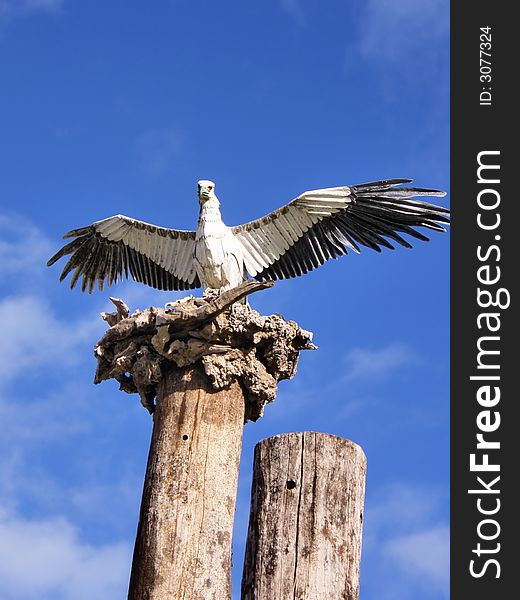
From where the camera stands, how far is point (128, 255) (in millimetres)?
11008

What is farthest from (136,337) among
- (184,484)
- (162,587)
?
(162,587)

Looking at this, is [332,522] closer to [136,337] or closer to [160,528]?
[160,528]

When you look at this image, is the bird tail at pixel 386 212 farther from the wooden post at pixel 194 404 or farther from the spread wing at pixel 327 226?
the wooden post at pixel 194 404

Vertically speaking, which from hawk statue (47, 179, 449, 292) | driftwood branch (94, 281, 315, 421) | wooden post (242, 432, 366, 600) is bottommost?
wooden post (242, 432, 366, 600)

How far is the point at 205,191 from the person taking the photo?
10070 millimetres

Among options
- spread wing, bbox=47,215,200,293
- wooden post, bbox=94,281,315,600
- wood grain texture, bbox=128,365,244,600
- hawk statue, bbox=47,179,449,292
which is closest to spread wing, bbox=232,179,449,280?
hawk statue, bbox=47,179,449,292

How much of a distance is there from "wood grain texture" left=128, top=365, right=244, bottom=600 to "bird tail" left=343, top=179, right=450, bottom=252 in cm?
320

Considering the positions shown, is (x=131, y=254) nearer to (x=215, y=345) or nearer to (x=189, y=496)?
(x=215, y=345)

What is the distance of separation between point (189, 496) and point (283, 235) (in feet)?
12.8

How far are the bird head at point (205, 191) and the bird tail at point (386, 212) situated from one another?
1.42 meters

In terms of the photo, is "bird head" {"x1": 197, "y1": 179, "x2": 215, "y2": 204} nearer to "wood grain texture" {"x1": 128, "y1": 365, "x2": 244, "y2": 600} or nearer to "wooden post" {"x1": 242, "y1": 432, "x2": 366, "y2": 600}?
"wood grain texture" {"x1": 128, "y1": 365, "x2": 244, "y2": 600}

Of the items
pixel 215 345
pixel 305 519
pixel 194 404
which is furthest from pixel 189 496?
pixel 215 345

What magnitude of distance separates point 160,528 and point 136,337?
171 centimetres

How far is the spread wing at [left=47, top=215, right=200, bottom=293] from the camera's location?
10523 mm
